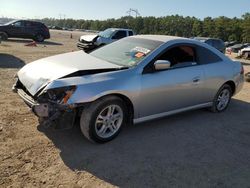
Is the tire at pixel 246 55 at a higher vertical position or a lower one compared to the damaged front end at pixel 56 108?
lower

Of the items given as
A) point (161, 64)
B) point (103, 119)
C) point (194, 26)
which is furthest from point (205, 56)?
point (194, 26)

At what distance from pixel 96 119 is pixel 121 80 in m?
0.69

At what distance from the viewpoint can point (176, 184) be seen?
11.9 ft

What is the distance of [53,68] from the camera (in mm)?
4637

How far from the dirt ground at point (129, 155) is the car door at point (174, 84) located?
1.44 feet

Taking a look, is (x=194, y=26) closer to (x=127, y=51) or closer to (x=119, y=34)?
(x=119, y=34)

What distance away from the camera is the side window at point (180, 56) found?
5.32 meters

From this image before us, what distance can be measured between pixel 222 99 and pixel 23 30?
20.5m

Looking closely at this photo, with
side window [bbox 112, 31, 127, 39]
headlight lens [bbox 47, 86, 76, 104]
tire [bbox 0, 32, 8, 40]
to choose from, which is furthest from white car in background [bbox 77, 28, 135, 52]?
headlight lens [bbox 47, 86, 76, 104]

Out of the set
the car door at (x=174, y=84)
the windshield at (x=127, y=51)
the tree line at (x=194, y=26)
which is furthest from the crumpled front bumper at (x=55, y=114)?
the tree line at (x=194, y=26)

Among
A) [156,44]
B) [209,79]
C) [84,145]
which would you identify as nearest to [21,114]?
[84,145]

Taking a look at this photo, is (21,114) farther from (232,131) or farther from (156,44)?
(232,131)

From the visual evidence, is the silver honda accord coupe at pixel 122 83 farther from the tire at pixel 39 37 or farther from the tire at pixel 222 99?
the tire at pixel 39 37

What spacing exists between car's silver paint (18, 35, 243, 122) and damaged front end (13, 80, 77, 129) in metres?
0.07
